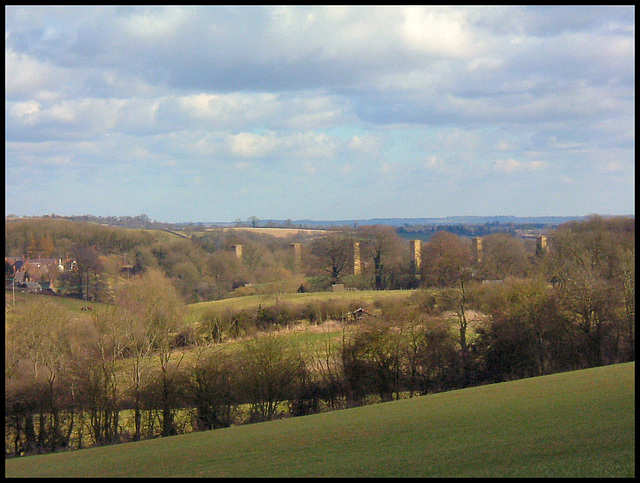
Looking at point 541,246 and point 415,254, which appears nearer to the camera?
point 541,246

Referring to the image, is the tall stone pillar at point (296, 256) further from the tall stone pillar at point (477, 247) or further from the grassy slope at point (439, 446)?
the grassy slope at point (439, 446)

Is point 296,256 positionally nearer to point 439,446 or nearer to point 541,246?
point 541,246

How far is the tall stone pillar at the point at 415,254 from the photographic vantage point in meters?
74.1

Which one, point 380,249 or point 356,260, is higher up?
point 380,249

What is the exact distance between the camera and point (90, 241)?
74.8 meters

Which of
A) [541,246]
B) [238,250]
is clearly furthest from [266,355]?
[238,250]

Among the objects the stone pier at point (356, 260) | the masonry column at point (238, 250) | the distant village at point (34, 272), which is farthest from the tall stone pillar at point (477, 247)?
the distant village at point (34, 272)

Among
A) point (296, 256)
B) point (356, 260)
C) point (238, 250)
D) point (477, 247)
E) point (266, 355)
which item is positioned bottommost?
point (266, 355)

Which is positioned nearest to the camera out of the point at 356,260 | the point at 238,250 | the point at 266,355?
the point at 266,355

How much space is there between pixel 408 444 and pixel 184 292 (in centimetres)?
5948

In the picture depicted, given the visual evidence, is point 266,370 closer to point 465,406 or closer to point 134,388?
point 134,388

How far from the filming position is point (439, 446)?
11570mm

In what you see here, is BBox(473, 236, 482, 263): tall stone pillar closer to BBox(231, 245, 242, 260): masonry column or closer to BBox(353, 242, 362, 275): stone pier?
BBox(353, 242, 362, 275): stone pier

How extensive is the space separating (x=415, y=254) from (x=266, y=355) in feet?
156
